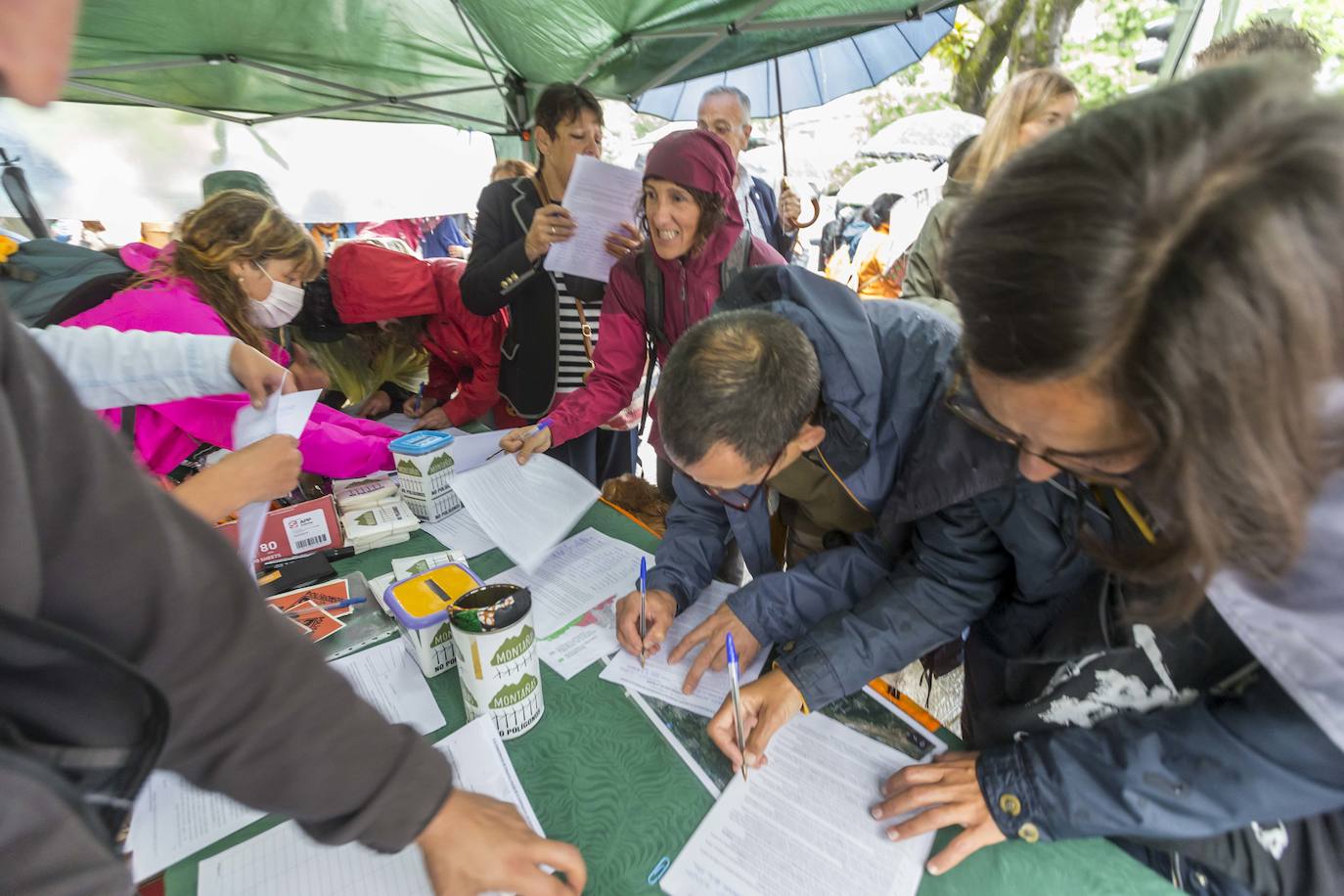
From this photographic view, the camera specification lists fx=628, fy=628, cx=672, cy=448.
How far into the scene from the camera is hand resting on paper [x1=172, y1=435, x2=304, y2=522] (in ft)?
3.78

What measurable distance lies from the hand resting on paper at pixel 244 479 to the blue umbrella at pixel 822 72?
10.1 ft

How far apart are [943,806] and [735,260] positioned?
1.56 meters

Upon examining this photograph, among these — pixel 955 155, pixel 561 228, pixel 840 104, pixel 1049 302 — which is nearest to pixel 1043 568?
pixel 1049 302

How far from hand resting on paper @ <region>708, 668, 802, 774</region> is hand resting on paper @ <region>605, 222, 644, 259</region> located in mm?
1555

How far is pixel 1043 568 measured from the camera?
1069 mm

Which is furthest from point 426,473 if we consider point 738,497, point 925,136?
point 925,136

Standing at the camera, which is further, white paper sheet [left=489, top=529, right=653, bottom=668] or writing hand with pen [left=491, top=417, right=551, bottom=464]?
writing hand with pen [left=491, top=417, right=551, bottom=464]

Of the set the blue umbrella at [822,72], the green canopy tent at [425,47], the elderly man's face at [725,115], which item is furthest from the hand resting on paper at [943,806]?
the blue umbrella at [822,72]

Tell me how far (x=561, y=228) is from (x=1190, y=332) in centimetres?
187

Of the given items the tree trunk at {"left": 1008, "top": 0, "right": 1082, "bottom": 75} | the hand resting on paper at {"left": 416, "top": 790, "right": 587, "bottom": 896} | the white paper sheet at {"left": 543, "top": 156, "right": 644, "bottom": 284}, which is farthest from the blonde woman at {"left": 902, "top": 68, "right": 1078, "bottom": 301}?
the tree trunk at {"left": 1008, "top": 0, "right": 1082, "bottom": 75}

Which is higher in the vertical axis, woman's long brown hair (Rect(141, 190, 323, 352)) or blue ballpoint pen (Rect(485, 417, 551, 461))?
woman's long brown hair (Rect(141, 190, 323, 352))

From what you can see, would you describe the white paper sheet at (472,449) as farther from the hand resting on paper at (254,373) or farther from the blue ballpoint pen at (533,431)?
the hand resting on paper at (254,373)

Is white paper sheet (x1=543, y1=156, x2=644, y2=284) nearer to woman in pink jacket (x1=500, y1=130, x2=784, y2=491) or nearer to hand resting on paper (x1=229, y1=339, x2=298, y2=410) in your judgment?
woman in pink jacket (x1=500, y1=130, x2=784, y2=491)

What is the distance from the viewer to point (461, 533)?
156 centimetres
